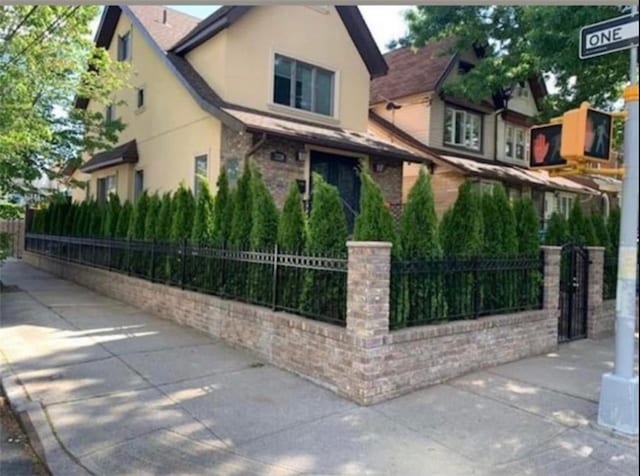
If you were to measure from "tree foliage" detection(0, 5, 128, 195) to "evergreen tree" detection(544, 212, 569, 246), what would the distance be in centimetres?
970

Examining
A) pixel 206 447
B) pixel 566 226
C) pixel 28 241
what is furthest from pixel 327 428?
pixel 28 241

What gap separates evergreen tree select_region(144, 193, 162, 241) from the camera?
36.0 feet

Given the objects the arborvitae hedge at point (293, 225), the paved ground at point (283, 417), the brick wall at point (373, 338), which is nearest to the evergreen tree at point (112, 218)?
the brick wall at point (373, 338)

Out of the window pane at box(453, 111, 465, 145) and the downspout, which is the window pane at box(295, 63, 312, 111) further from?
the window pane at box(453, 111, 465, 145)

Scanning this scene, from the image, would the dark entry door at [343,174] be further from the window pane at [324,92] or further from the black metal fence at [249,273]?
the black metal fence at [249,273]

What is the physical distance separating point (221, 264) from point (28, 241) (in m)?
16.7

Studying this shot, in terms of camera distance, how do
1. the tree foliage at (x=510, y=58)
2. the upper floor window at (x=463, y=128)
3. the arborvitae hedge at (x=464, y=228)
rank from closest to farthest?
the arborvitae hedge at (x=464, y=228)
the tree foliage at (x=510, y=58)
the upper floor window at (x=463, y=128)

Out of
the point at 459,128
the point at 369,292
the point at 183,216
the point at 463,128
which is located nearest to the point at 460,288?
the point at 369,292

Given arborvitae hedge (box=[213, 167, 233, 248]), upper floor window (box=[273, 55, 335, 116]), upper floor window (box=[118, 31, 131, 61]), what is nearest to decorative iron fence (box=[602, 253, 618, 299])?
arborvitae hedge (box=[213, 167, 233, 248])

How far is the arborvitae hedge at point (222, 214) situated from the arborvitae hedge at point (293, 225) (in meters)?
1.64

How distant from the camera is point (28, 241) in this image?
69.9ft

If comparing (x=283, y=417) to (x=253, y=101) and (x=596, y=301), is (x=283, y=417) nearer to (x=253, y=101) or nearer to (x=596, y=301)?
(x=596, y=301)

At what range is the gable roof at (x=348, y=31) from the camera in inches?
495

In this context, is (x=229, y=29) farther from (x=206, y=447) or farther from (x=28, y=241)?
(x=28, y=241)
